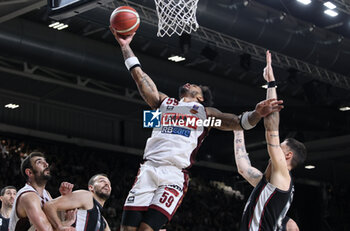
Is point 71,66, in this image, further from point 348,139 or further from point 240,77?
point 348,139

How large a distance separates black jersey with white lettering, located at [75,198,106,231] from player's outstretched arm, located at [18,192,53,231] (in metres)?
0.85

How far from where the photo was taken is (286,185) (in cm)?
529

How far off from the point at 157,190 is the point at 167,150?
37 centimetres

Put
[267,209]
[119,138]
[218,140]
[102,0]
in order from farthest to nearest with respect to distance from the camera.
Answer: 1. [218,140]
2. [119,138]
3. [102,0]
4. [267,209]

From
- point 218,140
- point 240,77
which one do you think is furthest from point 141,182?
point 218,140

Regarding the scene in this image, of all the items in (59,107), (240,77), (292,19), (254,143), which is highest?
(292,19)

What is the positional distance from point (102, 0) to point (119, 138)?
13.9m

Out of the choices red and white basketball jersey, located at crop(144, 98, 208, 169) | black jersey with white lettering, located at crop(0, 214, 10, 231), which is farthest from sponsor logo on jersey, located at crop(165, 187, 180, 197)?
black jersey with white lettering, located at crop(0, 214, 10, 231)

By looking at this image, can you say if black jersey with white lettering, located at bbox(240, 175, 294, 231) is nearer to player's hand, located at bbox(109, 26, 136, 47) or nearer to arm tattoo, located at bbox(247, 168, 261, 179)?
arm tattoo, located at bbox(247, 168, 261, 179)

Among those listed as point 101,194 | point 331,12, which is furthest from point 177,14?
point 331,12

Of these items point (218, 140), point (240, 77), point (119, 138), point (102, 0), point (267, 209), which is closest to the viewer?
point (267, 209)

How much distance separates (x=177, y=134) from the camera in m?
5.45

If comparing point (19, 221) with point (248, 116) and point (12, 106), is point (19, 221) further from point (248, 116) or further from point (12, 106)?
point (12, 106)

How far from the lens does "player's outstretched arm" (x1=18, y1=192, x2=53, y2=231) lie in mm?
5992
